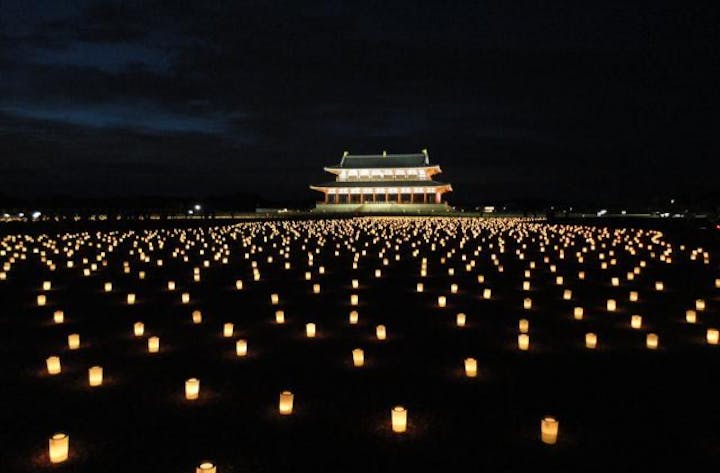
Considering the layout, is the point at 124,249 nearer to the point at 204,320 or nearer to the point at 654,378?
the point at 204,320

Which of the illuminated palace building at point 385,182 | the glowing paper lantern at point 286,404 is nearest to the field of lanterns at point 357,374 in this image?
the glowing paper lantern at point 286,404

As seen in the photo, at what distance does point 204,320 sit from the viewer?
25.9ft

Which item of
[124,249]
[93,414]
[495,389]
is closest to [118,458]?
[93,414]

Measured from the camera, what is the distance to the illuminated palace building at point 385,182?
192 feet

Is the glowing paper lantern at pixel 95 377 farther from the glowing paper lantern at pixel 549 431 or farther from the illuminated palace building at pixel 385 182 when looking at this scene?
the illuminated palace building at pixel 385 182

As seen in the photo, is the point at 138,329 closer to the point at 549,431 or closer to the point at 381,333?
the point at 381,333

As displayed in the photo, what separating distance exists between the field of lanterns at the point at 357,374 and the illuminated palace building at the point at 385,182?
46281mm

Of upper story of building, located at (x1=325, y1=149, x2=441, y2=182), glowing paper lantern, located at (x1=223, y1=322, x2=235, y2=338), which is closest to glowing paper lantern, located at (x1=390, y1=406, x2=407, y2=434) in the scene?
glowing paper lantern, located at (x1=223, y1=322, x2=235, y2=338)

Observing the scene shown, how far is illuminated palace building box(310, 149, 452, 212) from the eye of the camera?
5856cm

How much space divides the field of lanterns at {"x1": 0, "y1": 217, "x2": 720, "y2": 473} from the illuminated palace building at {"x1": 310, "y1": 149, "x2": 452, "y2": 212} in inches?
1822

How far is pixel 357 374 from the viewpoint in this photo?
18.2ft

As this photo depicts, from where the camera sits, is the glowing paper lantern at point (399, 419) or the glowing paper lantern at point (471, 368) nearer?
the glowing paper lantern at point (399, 419)

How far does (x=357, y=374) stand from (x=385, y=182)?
54.2m

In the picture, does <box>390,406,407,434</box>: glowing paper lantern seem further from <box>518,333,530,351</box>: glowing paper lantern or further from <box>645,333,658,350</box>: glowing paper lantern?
<box>645,333,658,350</box>: glowing paper lantern
